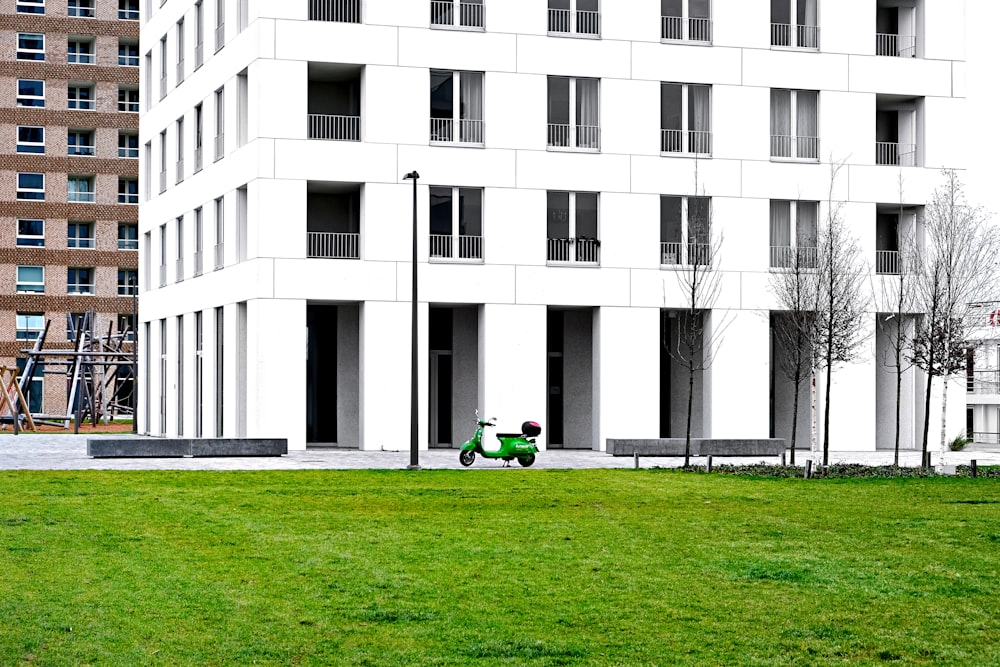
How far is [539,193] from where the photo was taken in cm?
4109

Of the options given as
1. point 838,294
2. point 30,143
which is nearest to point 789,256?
point 838,294

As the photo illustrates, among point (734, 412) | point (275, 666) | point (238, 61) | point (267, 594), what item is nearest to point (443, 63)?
point (238, 61)

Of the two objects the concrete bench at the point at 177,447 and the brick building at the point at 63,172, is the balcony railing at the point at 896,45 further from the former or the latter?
the brick building at the point at 63,172

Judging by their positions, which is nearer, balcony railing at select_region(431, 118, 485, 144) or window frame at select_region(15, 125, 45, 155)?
balcony railing at select_region(431, 118, 485, 144)

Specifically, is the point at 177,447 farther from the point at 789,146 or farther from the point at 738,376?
the point at 789,146

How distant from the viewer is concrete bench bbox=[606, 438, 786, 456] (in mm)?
36594

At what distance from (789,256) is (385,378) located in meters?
12.1

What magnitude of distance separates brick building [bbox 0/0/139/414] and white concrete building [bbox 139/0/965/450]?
144 feet

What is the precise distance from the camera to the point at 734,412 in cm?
4247

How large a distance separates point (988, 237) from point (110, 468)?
21.5 meters

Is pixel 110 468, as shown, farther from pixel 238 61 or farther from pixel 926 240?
pixel 926 240

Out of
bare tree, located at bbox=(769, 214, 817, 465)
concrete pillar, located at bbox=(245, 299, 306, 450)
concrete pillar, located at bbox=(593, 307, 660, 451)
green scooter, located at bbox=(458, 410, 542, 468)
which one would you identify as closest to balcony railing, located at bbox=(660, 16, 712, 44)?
bare tree, located at bbox=(769, 214, 817, 465)

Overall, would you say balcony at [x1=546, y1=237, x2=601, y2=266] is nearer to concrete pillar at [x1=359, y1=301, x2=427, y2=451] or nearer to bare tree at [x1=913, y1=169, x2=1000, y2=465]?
concrete pillar at [x1=359, y1=301, x2=427, y2=451]

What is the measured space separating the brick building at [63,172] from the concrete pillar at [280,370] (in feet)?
163
